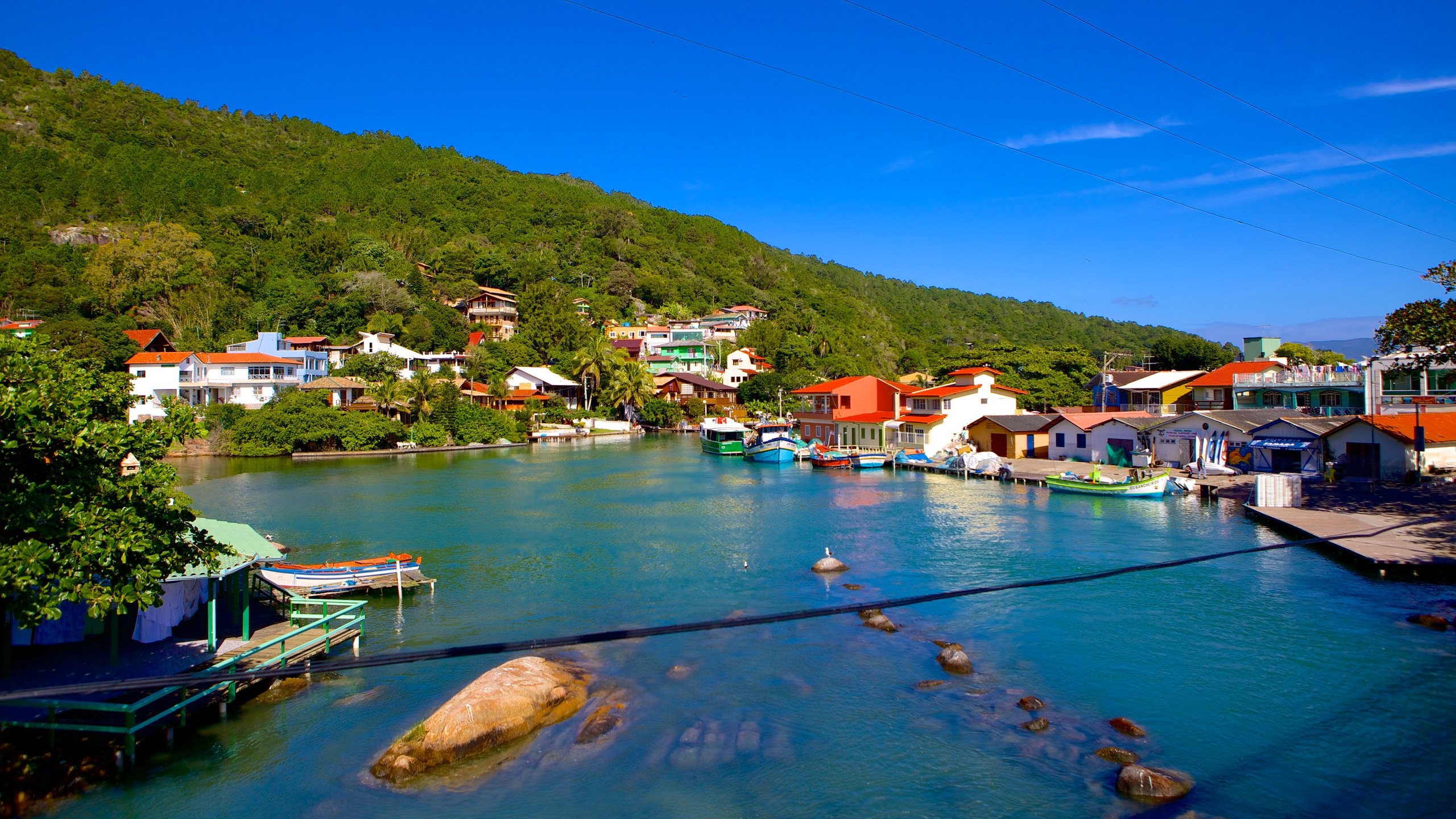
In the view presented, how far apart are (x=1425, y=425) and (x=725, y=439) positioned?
33.5 m

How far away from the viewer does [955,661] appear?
40.6 feet

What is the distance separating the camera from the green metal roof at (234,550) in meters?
10.8

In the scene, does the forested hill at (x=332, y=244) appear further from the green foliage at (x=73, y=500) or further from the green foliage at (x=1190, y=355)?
the green foliage at (x=73, y=500)

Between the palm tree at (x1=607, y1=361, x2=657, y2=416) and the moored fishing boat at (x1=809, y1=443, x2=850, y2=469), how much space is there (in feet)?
88.2

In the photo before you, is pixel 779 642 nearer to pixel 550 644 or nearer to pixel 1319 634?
pixel 550 644

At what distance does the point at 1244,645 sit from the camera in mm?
13266

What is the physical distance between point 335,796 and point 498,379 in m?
56.9

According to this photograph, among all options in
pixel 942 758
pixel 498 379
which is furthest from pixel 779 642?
pixel 498 379

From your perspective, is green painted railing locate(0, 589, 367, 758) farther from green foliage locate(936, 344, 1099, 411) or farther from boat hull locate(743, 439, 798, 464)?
green foliage locate(936, 344, 1099, 411)

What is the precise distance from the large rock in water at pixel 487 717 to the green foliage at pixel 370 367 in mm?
48855

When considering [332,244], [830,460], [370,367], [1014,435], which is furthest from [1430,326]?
[332,244]

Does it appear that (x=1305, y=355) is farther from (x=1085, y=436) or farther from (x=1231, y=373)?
(x=1085, y=436)

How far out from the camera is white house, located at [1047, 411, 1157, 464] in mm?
35031

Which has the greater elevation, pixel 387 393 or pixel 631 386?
pixel 631 386
